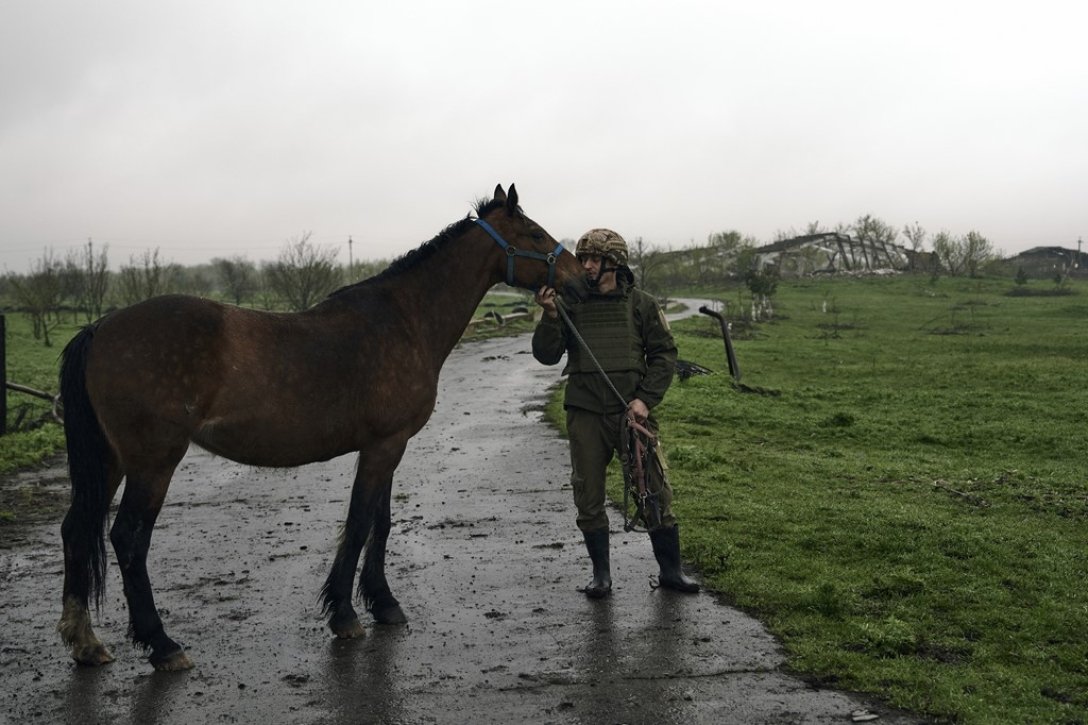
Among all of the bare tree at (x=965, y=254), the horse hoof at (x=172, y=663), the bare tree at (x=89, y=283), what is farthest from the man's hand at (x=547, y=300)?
the bare tree at (x=965, y=254)

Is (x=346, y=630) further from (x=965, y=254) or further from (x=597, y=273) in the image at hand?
(x=965, y=254)

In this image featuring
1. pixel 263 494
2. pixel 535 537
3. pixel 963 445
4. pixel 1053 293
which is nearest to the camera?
pixel 535 537

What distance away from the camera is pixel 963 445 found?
523 inches

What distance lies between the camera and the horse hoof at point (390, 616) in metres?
5.54

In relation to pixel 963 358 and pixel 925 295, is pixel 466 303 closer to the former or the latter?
pixel 963 358

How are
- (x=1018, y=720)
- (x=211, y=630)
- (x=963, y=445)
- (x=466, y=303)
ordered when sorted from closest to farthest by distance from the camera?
(x=1018, y=720) → (x=211, y=630) → (x=466, y=303) → (x=963, y=445)

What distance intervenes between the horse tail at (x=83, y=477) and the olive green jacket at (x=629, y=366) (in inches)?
105

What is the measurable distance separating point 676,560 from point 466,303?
2208 millimetres

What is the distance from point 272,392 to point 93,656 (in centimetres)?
165

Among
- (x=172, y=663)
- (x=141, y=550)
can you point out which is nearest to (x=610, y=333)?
(x=141, y=550)

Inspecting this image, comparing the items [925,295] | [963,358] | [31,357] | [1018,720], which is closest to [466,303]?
[1018,720]

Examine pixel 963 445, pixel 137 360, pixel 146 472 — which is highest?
pixel 137 360

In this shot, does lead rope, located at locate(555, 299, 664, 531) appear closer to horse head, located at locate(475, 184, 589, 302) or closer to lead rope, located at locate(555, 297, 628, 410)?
lead rope, located at locate(555, 297, 628, 410)

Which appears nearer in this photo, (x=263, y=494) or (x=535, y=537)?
(x=535, y=537)
